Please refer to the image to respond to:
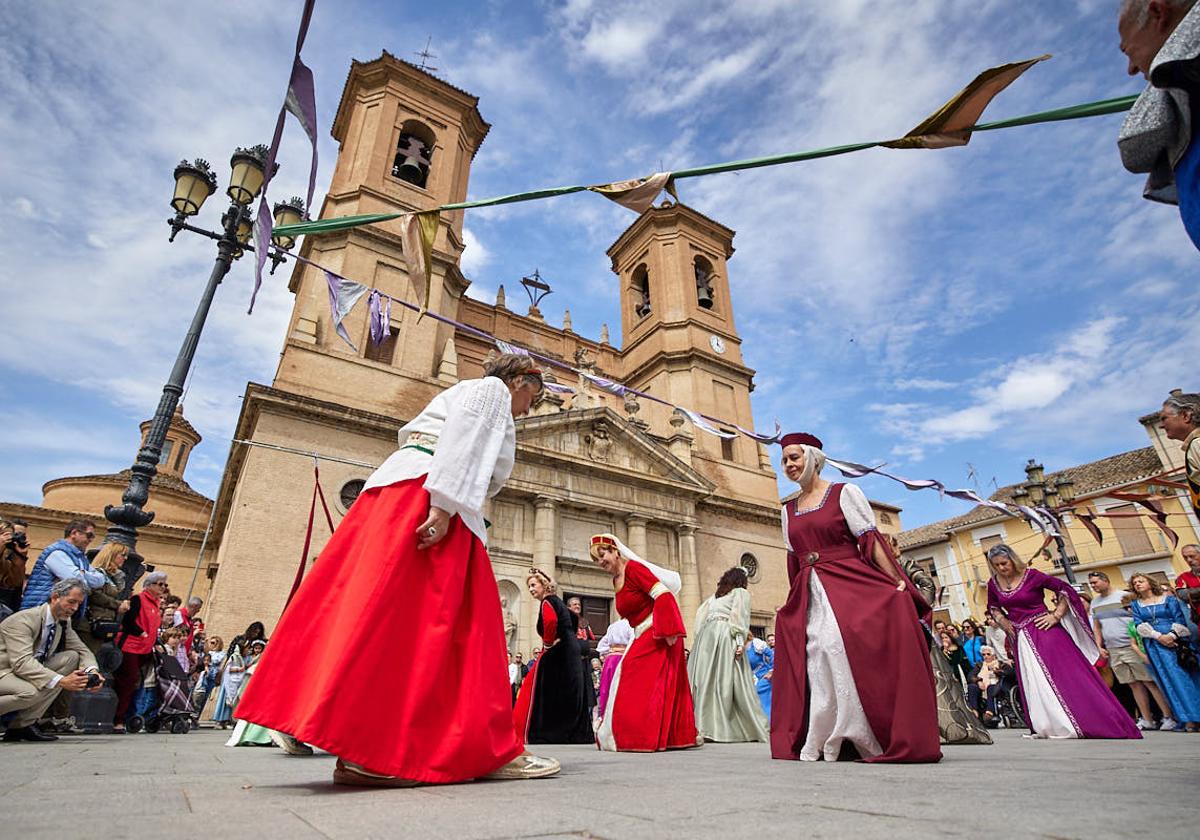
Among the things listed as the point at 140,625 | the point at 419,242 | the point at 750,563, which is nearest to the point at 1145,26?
the point at 419,242

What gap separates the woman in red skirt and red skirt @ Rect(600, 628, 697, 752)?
7.63 ft

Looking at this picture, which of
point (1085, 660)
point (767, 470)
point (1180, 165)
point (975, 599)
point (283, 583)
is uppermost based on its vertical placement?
point (767, 470)

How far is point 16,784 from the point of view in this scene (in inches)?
84.7

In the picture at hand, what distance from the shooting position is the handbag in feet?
20.3

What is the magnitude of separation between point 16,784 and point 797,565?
3.65m

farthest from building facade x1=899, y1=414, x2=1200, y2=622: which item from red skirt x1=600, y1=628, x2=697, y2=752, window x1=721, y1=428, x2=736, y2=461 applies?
red skirt x1=600, y1=628, x2=697, y2=752

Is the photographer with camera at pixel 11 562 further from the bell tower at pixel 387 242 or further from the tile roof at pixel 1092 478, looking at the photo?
the tile roof at pixel 1092 478

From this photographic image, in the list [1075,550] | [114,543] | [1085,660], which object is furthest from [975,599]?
[114,543]

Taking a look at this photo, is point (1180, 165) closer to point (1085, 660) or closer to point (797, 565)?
point (797, 565)

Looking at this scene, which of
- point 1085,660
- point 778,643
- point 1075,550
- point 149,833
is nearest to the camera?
point 149,833

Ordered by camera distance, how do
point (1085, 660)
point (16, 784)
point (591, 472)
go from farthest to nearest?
point (591, 472), point (1085, 660), point (16, 784)

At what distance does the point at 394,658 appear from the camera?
228 cm

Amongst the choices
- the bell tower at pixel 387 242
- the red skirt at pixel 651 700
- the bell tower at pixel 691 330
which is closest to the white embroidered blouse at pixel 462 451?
the red skirt at pixel 651 700

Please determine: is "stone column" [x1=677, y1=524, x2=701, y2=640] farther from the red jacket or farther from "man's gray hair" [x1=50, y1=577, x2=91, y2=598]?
"man's gray hair" [x1=50, y1=577, x2=91, y2=598]
